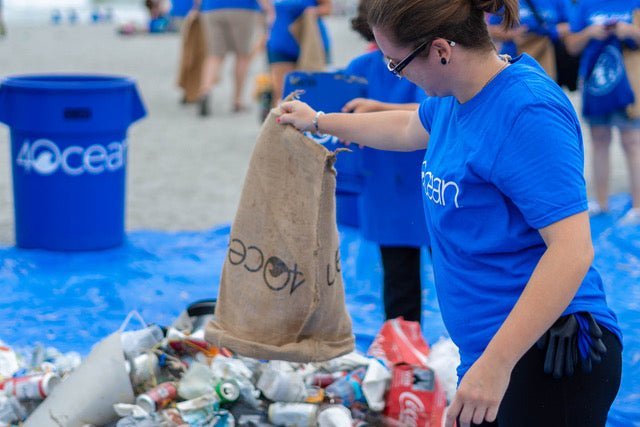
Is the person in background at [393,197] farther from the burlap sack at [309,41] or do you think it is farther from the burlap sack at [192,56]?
the burlap sack at [192,56]

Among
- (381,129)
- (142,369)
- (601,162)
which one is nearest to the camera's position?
(381,129)

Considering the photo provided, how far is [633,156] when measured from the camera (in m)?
5.82

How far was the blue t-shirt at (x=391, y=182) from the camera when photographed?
11.5ft

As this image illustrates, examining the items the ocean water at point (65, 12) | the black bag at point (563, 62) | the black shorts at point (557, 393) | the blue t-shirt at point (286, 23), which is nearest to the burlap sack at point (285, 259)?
the black shorts at point (557, 393)

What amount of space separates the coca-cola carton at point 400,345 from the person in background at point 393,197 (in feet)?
0.67

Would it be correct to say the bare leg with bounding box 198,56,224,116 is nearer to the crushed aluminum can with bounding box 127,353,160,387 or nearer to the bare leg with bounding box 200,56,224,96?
the bare leg with bounding box 200,56,224,96

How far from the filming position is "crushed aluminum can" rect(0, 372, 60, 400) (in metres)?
3.04

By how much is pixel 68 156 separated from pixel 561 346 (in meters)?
3.62

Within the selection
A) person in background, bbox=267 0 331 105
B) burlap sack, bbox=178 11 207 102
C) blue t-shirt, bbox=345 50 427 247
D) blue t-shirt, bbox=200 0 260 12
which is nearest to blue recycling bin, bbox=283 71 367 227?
blue t-shirt, bbox=345 50 427 247

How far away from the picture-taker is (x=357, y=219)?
215 inches

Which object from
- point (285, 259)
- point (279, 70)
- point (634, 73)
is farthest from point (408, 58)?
point (279, 70)

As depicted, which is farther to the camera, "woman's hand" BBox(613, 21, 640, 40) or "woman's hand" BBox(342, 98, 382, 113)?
"woman's hand" BBox(613, 21, 640, 40)

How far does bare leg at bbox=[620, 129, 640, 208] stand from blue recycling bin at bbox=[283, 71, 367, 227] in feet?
8.84

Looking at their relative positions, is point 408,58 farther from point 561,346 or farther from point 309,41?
point 309,41
